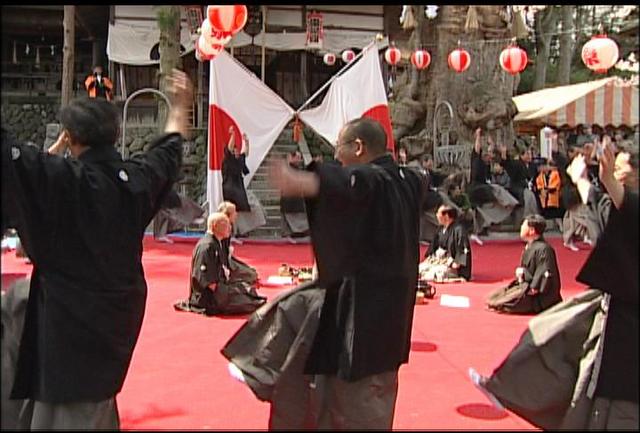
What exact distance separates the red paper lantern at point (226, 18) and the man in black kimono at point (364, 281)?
5.69 meters

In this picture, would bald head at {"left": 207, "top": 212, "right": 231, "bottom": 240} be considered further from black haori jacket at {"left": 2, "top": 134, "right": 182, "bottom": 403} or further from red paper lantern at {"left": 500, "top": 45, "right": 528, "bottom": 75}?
red paper lantern at {"left": 500, "top": 45, "right": 528, "bottom": 75}

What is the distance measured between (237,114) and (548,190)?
19.6 ft

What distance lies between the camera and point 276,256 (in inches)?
439

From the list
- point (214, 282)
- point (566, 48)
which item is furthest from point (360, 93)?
point (566, 48)

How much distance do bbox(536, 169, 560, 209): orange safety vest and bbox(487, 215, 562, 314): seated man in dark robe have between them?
240 inches

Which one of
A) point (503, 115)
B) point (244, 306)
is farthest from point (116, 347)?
point (503, 115)

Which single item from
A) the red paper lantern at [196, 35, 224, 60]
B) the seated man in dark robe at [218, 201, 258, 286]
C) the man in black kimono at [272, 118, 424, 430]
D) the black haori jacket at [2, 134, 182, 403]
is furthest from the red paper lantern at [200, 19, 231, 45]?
the black haori jacket at [2, 134, 182, 403]

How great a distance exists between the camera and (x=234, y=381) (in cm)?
447

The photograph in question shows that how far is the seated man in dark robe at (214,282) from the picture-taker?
6.63 m

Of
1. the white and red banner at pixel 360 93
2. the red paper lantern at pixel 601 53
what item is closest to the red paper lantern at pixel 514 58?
the red paper lantern at pixel 601 53

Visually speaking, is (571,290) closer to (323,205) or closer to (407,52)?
(323,205)

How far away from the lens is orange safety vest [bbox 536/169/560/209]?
42.4 ft

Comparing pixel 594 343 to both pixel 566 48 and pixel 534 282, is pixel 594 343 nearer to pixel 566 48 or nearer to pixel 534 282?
pixel 534 282

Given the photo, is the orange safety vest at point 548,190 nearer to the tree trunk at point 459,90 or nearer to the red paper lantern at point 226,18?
the tree trunk at point 459,90
